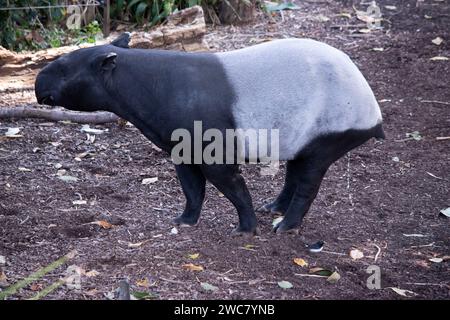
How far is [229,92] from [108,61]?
0.79m

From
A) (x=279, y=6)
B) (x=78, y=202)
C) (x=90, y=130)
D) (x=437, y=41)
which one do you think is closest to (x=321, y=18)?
(x=279, y=6)

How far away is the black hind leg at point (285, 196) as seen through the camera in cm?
594

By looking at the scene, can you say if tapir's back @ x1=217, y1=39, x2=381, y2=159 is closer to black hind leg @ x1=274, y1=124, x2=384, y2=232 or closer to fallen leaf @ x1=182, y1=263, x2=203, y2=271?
black hind leg @ x1=274, y1=124, x2=384, y2=232

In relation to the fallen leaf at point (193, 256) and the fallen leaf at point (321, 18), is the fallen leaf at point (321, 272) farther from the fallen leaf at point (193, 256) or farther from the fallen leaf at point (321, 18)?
the fallen leaf at point (321, 18)

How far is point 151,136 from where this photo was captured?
5.48m

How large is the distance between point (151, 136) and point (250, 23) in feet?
18.6

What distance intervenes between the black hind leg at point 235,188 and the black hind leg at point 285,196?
1.53ft

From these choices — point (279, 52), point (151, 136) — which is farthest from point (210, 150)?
point (279, 52)

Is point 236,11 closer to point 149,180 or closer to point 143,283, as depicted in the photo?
point 149,180

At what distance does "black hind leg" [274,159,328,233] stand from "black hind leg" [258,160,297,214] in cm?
15

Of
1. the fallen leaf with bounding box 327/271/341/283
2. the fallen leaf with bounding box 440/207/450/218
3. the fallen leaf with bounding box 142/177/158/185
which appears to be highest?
the fallen leaf with bounding box 327/271/341/283

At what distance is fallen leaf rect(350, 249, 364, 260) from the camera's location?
17.9 ft

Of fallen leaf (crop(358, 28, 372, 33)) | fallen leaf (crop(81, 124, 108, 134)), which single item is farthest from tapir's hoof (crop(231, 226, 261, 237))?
fallen leaf (crop(358, 28, 372, 33))

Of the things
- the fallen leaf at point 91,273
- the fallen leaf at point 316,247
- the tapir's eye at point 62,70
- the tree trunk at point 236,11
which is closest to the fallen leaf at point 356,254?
the fallen leaf at point 316,247
